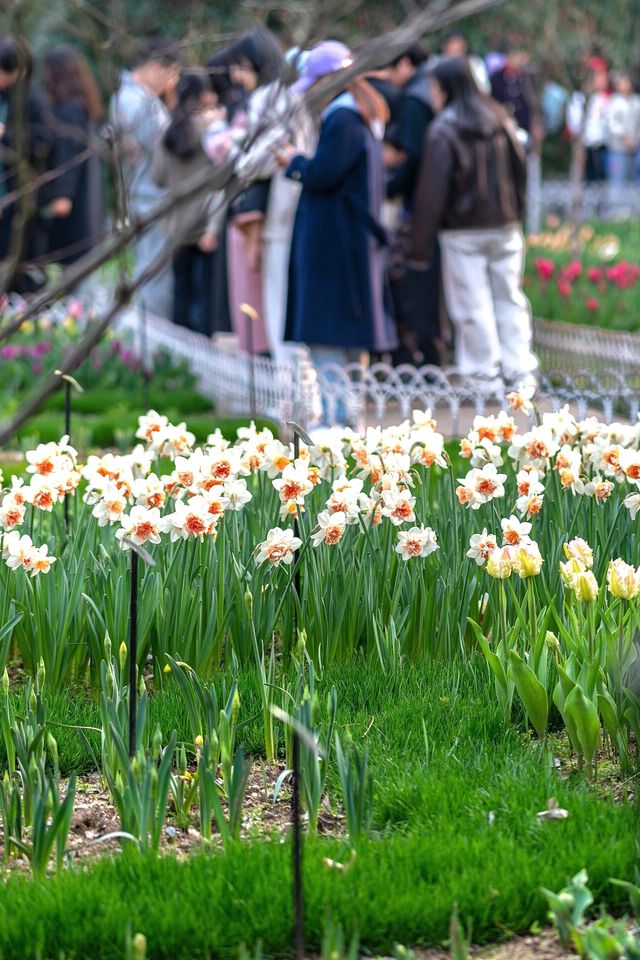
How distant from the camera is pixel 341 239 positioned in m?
7.64

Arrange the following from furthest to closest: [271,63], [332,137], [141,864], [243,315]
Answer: [243,315]
[271,63]
[332,137]
[141,864]

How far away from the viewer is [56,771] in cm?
287

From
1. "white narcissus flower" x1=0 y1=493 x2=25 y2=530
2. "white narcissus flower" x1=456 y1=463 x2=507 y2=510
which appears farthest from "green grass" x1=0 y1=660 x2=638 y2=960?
"white narcissus flower" x1=0 y1=493 x2=25 y2=530

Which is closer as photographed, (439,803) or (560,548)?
(439,803)

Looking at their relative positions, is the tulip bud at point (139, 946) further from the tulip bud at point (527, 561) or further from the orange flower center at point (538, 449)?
the orange flower center at point (538, 449)

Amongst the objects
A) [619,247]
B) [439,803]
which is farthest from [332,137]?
[619,247]

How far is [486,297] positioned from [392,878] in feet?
21.5

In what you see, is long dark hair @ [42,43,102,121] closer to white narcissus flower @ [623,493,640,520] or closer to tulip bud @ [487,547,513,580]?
white narcissus flower @ [623,493,640,520]

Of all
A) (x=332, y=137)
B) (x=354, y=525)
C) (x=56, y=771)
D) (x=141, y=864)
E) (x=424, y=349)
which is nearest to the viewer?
(x=141, y=864)

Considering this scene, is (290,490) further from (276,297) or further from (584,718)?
(276,297)

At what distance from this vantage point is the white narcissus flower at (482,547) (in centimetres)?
352

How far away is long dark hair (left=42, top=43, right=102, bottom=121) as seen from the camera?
11031mm

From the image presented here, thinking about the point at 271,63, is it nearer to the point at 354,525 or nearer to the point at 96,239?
the point at 96,239

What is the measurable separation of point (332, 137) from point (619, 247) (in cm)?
851
